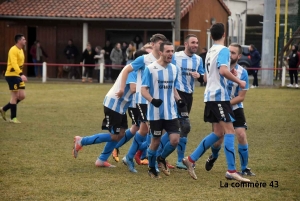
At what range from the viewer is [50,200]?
7270mm

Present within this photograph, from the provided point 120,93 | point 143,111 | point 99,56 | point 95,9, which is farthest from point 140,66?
point 95,9

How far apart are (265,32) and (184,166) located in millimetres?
20536

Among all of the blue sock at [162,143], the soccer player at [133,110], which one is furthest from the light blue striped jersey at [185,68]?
the blue sock at [162,143]

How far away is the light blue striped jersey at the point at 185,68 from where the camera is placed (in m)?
9.95

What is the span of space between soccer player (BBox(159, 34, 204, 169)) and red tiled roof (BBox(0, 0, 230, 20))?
21.6 meters

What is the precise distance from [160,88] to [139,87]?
0.66 m

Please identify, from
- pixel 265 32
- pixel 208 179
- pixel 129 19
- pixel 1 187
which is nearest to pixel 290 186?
pixel 208 179

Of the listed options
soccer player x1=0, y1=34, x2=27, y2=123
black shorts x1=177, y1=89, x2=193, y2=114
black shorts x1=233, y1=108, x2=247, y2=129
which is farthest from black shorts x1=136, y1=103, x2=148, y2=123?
soccer player x1=0, y1=34, x2=27, y2=123

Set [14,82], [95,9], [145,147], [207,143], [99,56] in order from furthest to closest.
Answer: [95,9], [99,56], [14,82], [145,147], [207,143]

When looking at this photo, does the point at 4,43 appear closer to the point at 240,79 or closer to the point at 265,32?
the point at 265,32

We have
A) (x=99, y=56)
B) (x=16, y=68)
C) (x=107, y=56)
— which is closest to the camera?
(x=16, y=68)

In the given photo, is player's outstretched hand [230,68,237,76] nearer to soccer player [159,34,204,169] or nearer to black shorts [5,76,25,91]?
soccer player [159,34,204,169]

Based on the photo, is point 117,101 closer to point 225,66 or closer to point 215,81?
point 215,81

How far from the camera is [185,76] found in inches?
393
